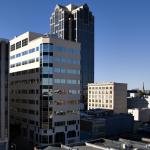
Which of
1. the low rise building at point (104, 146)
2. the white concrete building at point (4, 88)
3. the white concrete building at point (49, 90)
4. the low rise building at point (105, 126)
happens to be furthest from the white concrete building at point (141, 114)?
the white concrete building at point (4, 88)

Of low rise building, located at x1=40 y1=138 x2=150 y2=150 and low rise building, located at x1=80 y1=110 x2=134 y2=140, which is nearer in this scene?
low rise building, located at x1=40 y1=138 x2=150 y2=150

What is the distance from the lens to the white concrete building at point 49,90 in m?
107

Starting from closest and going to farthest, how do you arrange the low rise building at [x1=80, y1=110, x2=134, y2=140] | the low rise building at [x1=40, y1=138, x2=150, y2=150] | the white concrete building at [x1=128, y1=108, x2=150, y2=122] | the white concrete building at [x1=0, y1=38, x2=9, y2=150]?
the low rise building at [x1=40, y1=138, x2=150, y2=150]
the white concrete building at [x1=0, y1=38, x2=9, y2=150]
the low rise building at [x1=80, y1=110, x2=134, y2=140]
the white concrete building at [x1=128, y1=108, x2=150, y2=122]

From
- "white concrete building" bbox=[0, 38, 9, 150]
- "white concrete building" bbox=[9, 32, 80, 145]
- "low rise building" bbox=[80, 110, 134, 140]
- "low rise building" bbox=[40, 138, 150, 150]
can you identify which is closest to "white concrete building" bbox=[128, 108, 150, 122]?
"low rise building" bbox=[80, 110, 134, 140]

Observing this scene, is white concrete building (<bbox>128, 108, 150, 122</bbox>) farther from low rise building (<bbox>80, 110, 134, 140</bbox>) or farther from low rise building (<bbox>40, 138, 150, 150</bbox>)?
low rise building (<bbox>40, 138, 150, 150</bbox>)

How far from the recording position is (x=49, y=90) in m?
107

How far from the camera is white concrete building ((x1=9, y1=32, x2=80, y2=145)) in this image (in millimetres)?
107000

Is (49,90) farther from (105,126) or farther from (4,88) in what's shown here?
(105,126)

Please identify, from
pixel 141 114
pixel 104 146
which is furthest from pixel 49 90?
pixel 141 114

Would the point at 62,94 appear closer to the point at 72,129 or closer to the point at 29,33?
the point at 72,129

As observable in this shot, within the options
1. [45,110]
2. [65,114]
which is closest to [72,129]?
[65,114]

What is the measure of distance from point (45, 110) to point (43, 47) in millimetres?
22504

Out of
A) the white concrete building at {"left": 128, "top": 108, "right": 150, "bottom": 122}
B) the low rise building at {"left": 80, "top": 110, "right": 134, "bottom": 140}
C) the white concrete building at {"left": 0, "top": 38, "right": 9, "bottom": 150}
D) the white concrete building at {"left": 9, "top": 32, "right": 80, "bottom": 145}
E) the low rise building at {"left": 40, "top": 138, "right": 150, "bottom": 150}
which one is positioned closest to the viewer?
the low rise building at {"left": 40, "top": 138, "right": 150, "bottom": 150}

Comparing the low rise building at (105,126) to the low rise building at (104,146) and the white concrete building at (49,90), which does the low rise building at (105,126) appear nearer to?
the white concrete building at (49,90)
